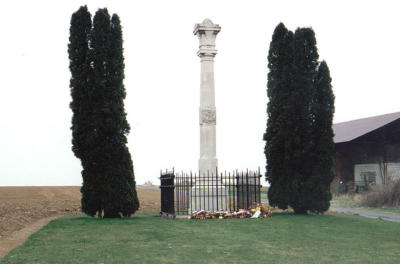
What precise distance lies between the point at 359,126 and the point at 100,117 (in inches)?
1028

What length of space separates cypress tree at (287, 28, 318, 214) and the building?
13778mm

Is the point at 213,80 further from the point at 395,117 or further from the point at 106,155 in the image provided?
the point at 395,117

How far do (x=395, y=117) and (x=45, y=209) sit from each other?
82.5ft

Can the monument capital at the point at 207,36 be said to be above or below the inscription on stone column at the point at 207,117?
above

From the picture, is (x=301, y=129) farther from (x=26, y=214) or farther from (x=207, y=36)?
(x=26, y=214)

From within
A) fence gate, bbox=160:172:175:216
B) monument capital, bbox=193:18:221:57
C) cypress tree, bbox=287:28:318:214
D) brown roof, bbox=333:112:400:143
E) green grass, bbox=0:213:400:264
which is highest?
monument capital, bbox=193:18:221:57

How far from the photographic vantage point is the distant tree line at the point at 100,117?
17.3 metres

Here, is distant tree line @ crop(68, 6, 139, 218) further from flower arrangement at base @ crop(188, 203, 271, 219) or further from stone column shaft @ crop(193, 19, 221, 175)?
stone column shaft @ crop(193, 19, 221, 175)

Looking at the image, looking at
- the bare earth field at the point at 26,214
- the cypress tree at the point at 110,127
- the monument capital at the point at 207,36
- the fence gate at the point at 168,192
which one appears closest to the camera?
the bare earth field at the point at 26,214

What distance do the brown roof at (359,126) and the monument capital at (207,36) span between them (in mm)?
16522

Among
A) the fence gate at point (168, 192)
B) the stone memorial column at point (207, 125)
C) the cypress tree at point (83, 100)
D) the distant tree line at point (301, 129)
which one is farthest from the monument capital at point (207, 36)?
the fence gate at point (168, 192)

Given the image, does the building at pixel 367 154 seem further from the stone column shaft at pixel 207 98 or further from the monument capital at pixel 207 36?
the monument capital at pixel 207 36

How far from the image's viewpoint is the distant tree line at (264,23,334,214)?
18422 mm

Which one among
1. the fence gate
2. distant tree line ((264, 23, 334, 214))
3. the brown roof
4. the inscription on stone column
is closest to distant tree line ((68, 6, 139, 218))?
the fence gate
